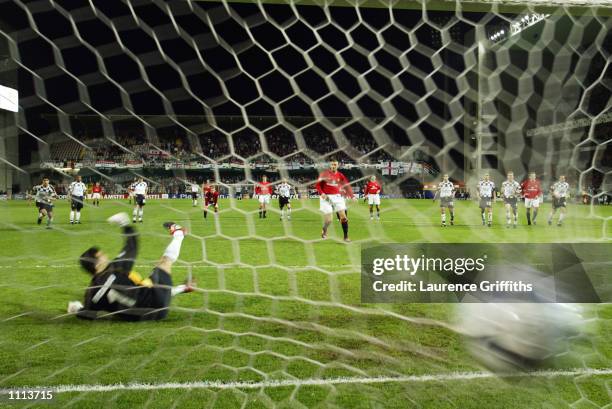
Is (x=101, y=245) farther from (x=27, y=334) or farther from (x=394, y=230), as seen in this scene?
(x=394, y=230)

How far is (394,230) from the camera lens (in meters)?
9.27

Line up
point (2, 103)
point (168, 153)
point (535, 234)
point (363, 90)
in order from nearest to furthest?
point (2, 103)
point (363, 90)
point (168, 153)
point (535, 234)

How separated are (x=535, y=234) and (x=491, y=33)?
23.9ft

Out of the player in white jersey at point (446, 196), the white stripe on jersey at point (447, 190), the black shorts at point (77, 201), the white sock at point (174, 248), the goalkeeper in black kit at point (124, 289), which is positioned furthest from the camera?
the white stripe on jersey at point (447, 190)

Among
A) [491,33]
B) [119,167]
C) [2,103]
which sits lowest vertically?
[119,167]

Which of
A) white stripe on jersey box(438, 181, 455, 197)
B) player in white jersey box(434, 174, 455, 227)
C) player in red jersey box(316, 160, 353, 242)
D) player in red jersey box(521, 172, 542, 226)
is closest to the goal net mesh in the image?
Answer: player in red jersey box(316, 160, 353, 242)

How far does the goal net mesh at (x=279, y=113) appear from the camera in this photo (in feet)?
6.84

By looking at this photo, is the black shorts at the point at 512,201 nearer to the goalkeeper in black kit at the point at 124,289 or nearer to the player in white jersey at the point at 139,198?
the player in white jersey at the point at 139,198

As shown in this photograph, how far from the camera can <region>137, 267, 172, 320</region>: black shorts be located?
3055 millimetres

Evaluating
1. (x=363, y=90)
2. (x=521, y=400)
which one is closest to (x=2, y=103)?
(x=363, y=90)

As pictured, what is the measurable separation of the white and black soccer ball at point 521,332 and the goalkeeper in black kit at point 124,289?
1906 mm

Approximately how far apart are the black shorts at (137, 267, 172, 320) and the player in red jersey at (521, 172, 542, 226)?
954cm

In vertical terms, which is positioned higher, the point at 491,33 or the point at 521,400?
the point at 491,33

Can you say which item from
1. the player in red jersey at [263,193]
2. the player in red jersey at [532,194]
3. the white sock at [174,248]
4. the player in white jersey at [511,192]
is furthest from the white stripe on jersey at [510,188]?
the white sock at [174,248]
